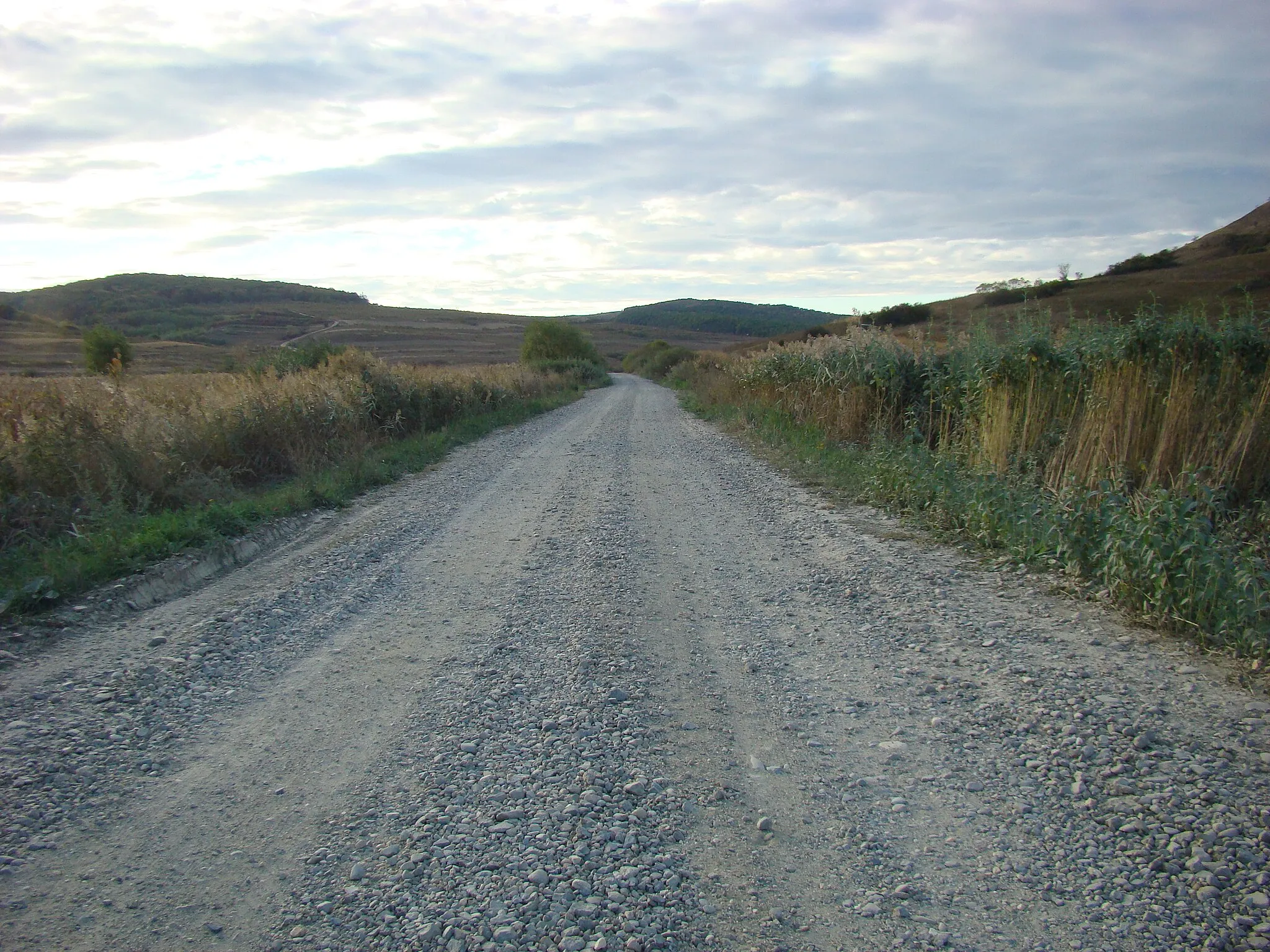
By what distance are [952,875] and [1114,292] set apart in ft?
88.2

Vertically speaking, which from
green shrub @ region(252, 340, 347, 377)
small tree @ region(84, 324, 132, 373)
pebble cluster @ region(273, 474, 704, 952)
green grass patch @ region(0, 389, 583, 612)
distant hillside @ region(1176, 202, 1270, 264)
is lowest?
pebble cluster @ region(273, 474, 704, 952)

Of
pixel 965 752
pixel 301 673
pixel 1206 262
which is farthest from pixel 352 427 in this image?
pixel 1206 262

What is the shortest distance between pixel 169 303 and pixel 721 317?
9636 cm

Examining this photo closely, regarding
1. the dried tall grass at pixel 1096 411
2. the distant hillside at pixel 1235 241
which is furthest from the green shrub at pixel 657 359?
the dried tall grass at pixel 1096 411

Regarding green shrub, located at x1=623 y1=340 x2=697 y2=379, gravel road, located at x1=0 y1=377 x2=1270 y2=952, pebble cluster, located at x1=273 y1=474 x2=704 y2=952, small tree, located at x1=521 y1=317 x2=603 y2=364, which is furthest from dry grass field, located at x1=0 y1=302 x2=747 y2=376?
pebble cluster, located at x1=273 y1=474 x2=704 y2=952

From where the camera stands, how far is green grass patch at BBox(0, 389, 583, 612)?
225 inches

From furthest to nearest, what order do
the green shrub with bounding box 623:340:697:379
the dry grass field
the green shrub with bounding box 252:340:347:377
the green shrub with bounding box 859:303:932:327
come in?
the green shrub with bounding box 623:340:697:379
the dry grass field
the green shrub with bounding box 859:303:932:327
the green shrub with bounding box 252:340:347:377

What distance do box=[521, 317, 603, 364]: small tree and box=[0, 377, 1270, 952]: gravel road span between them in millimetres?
52807

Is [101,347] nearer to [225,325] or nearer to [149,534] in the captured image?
[149,534]

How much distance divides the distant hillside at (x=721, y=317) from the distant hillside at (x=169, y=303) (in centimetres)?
6521

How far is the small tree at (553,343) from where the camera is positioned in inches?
2325

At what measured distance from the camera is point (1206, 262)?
28.0m

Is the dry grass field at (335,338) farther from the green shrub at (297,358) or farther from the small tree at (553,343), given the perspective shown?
the small tree at (553,343)

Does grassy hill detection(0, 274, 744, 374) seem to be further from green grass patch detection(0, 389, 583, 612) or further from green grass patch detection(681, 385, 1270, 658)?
green grass patch detection(681, 385, 1270, 658)
